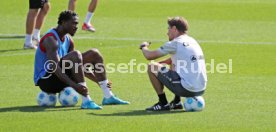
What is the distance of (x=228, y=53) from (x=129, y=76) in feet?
12.2

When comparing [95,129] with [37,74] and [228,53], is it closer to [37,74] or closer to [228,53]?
[37,74]

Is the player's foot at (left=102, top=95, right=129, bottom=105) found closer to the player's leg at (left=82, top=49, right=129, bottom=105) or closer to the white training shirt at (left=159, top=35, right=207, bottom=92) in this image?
the player's leg at (left=82, top=49, right=129, bottom=105)

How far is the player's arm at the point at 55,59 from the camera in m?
12.4

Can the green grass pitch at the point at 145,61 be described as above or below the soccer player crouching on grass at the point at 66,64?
below

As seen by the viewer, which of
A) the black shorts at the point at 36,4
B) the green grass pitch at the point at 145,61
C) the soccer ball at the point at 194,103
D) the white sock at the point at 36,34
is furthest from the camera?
the white sock at the point at 36,34

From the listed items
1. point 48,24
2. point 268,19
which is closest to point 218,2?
point 268,19

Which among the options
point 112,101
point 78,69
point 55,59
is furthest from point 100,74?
point 55,59

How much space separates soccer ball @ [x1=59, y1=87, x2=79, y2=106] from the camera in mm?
12648

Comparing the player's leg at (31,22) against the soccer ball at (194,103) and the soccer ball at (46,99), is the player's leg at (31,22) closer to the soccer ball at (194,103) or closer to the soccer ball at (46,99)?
the soccer ball at (46,99)

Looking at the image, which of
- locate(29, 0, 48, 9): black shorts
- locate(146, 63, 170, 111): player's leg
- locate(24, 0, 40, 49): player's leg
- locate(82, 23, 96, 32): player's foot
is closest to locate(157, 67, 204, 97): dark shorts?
locate(146, 63, 170, 111): player's leg

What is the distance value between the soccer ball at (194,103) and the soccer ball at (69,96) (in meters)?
1.65

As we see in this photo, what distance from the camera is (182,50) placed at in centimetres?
1234

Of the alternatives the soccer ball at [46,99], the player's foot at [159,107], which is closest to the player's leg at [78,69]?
the soccer ball at [46,99]

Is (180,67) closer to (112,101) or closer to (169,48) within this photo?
(169,48)
